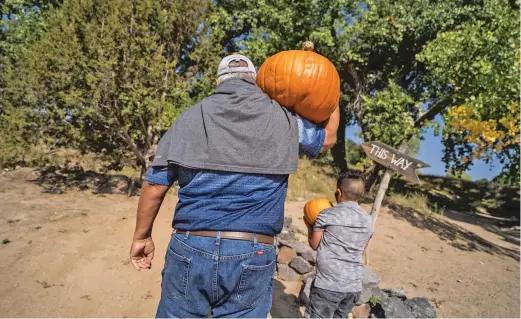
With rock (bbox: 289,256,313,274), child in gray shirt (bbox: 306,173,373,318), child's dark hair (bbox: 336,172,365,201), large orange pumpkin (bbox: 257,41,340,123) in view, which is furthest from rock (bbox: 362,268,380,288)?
large orange pumpkin (bbox: 257,41,340,123)

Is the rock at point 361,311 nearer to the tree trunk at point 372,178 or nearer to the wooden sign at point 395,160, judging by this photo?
the wooden sign at point 395,160

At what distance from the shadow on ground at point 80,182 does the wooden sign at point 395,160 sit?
5.82 metres

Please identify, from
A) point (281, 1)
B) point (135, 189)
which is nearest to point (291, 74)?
point (135, 189)

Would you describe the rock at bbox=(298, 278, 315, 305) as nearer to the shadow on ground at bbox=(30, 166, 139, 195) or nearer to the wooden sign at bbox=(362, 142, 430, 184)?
the wooden sign at bbox=(362, 142, 430, 184)

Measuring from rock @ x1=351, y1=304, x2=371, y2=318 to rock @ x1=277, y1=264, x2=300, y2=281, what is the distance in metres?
1.05

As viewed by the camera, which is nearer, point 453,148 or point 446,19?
point 446,19

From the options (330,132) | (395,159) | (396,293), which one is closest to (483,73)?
(395,159)

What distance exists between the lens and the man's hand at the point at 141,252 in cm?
194

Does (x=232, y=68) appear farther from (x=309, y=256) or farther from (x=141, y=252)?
(x=309, y=256)

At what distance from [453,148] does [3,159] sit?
14.1 metres

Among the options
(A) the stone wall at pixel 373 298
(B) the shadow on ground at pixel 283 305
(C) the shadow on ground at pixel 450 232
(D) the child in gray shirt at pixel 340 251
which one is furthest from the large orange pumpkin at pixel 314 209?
(C) the shadow on ground at pixel 450 232

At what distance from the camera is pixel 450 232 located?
926 centimetres

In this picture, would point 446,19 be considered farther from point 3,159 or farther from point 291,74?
point 3,159

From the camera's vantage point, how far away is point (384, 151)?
197 inches
